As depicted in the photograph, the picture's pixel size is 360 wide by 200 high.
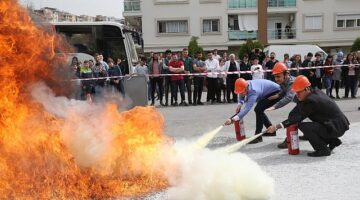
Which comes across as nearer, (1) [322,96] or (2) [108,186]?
(2) [108,186]

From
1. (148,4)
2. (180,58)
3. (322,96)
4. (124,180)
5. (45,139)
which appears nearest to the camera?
(45,139)

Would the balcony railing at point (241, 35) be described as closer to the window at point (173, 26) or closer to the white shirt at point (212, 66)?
the window at point (173, 26)

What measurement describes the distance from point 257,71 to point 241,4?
28.3m

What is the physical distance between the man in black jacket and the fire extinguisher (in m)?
0.12

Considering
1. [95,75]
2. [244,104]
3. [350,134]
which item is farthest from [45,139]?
[95,75]

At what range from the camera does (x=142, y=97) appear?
12.4m

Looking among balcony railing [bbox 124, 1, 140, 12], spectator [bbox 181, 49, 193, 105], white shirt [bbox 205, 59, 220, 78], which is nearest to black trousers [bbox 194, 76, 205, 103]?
spectator [bbox 181, 49, 193, 105]

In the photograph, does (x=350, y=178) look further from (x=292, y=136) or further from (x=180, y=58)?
(x=180, y=58)

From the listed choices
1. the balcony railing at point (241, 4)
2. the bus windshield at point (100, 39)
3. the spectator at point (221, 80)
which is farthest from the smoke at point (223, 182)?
the balcony railing at point (241, 4)

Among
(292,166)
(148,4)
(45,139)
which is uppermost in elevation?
(148,4)

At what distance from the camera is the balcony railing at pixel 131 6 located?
40.1 m

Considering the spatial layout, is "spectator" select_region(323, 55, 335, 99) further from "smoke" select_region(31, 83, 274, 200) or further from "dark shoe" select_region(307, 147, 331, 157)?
"smoke" select_region(31, 83, 274, 200)

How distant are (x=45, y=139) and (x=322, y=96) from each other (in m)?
3.86

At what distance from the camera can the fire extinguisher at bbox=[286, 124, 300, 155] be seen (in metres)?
6.57
